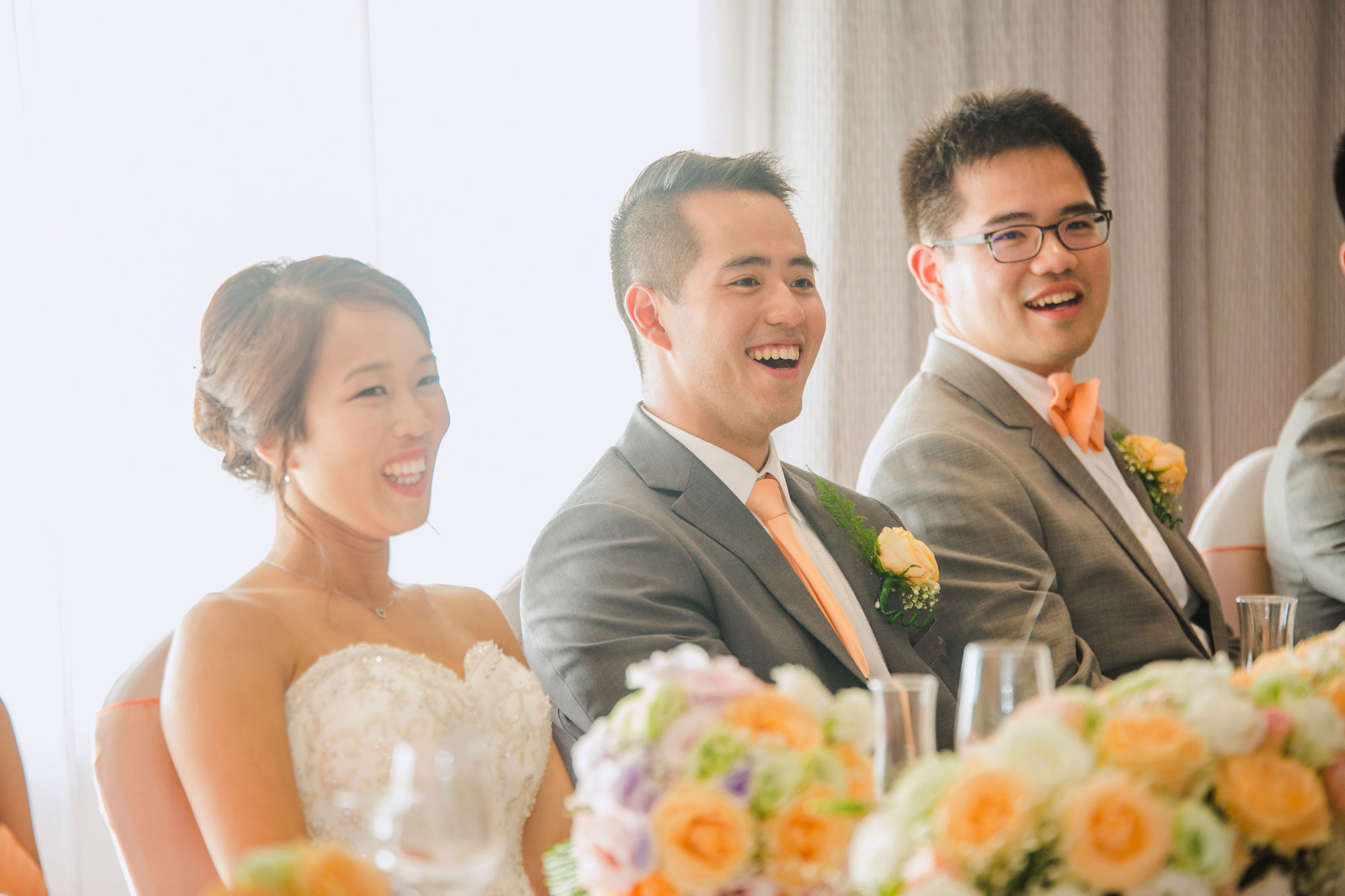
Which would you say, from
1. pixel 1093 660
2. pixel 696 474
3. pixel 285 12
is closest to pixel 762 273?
pixel 696 474

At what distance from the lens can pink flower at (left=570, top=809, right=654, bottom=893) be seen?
866mm

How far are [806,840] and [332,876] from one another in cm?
33

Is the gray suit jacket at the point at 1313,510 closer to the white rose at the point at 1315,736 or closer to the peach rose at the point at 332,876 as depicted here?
the white rose at the point at 1315,736

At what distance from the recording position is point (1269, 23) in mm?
4355

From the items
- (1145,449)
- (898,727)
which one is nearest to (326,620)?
(898,727)

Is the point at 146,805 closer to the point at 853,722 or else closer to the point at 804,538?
the point at 853,722

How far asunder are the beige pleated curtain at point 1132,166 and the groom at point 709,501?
127cm

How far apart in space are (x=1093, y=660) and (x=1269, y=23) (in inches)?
127

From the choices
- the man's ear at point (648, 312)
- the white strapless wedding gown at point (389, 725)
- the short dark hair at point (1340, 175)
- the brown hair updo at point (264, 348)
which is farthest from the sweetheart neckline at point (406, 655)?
the short dark hair at point (1340, 175)

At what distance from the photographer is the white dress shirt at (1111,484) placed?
2.54 m

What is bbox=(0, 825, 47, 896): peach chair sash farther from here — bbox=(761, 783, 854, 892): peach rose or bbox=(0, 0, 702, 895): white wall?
bbox=(761, 783, 854, 892): peach rose

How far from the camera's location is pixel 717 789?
2.83 feet

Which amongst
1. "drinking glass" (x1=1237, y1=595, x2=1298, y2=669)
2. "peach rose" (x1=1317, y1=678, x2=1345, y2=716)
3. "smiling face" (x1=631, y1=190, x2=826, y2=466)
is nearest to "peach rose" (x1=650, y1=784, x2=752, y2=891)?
"peach rose" (x1=1317, y1=678, x2=1345, y2=716)

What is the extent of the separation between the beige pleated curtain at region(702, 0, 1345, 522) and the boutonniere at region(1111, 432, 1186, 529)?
1023 mm
